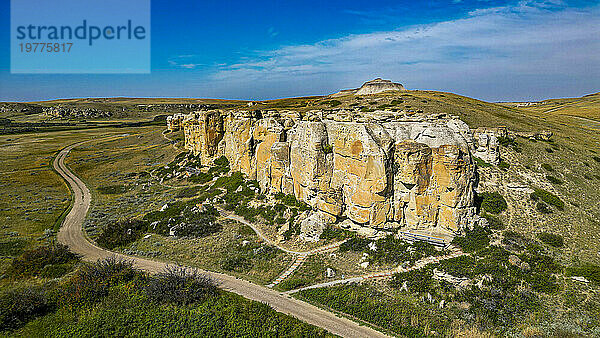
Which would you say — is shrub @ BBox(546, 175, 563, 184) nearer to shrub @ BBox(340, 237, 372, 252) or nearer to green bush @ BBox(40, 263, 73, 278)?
shrub @ BBox(340, 237, 372, 252)

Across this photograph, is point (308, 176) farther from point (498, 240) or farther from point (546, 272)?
point (546, 272)

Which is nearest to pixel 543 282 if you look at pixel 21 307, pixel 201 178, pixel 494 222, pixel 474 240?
pixel 474 240

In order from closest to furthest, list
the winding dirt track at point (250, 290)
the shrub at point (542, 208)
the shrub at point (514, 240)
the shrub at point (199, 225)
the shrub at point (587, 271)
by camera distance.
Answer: the winding dirt track at point (250, 290), the shrub at point (587, 271), the shrub at point (514, 240), the shrub at point (542, 208), the shrub at point (199, 225)

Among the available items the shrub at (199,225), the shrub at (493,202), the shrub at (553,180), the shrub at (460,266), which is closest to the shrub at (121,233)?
the shrub at (199,225)

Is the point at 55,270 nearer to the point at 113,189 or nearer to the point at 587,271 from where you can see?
the point at 113,189

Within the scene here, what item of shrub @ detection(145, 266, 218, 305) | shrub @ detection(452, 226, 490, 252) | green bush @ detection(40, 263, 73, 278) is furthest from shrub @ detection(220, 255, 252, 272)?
shrub @ detection(452, 226, 490, 252)

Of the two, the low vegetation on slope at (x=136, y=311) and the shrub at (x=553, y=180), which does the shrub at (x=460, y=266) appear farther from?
the shrub at (x=553, y=180)

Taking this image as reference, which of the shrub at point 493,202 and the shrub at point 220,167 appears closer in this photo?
the shrub at point 493,202
